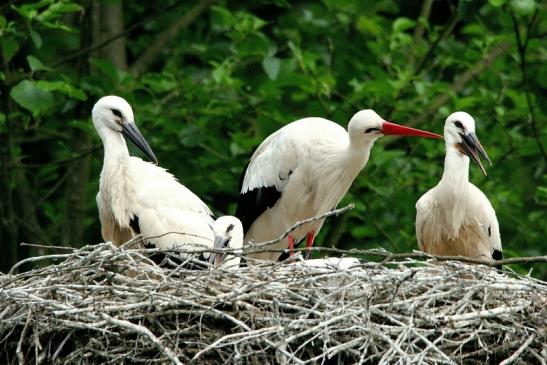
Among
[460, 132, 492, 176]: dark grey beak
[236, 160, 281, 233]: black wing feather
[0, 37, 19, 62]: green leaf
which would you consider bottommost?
[236, 160, 281, 233]: black wing feather

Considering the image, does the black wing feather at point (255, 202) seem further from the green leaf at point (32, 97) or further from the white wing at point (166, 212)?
Answer: the green leaf at point (32, 97)

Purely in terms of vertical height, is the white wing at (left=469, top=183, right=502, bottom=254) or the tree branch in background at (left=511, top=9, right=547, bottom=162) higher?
the tree branch in background at (left=511, top=9, right=547, bottom=162)

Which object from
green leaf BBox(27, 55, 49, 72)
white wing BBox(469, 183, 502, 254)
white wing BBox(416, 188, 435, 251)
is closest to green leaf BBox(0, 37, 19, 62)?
green leaf BBox(27, 55, 49, 72)

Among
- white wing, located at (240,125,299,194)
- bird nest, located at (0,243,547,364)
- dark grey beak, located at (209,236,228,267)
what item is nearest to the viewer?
bird nest, located at (0,243,547,364)

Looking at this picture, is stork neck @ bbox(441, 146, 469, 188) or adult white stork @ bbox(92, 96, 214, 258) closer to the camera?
adult white stork @ bbox(92, 96, 214, 258)

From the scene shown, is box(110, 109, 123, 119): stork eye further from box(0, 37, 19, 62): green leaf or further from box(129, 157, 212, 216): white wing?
box(0, 37, 19, 62): green leaf

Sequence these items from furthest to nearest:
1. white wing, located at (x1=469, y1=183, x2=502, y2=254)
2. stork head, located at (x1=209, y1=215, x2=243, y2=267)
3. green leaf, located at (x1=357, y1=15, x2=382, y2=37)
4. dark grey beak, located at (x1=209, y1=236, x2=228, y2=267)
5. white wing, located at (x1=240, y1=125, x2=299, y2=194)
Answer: green leaf, located at (x1=357, y1=15, x2=382, y2=37), white wing, located at (x1=240, y1=125, x2=299, y2=194), white wing, located at (x1=469, y1=183, x2=502, y2=254), stork head, located at (x1=209, y1=215, x2=243, y2=267), dark grey beak, located at (x1=209, y1=236, x2=228, y2=267)

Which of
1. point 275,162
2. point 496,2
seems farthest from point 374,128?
point 496,2

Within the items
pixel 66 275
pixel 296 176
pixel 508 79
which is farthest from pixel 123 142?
pixel 508 79

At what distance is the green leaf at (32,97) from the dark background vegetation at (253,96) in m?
0.06

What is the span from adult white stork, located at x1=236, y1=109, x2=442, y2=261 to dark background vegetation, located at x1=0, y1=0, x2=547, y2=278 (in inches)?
46.0

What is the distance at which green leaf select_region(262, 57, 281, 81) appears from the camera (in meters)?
10.6

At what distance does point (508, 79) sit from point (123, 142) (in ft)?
12.5

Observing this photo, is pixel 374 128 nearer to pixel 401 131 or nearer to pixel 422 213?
pixel 401 131
